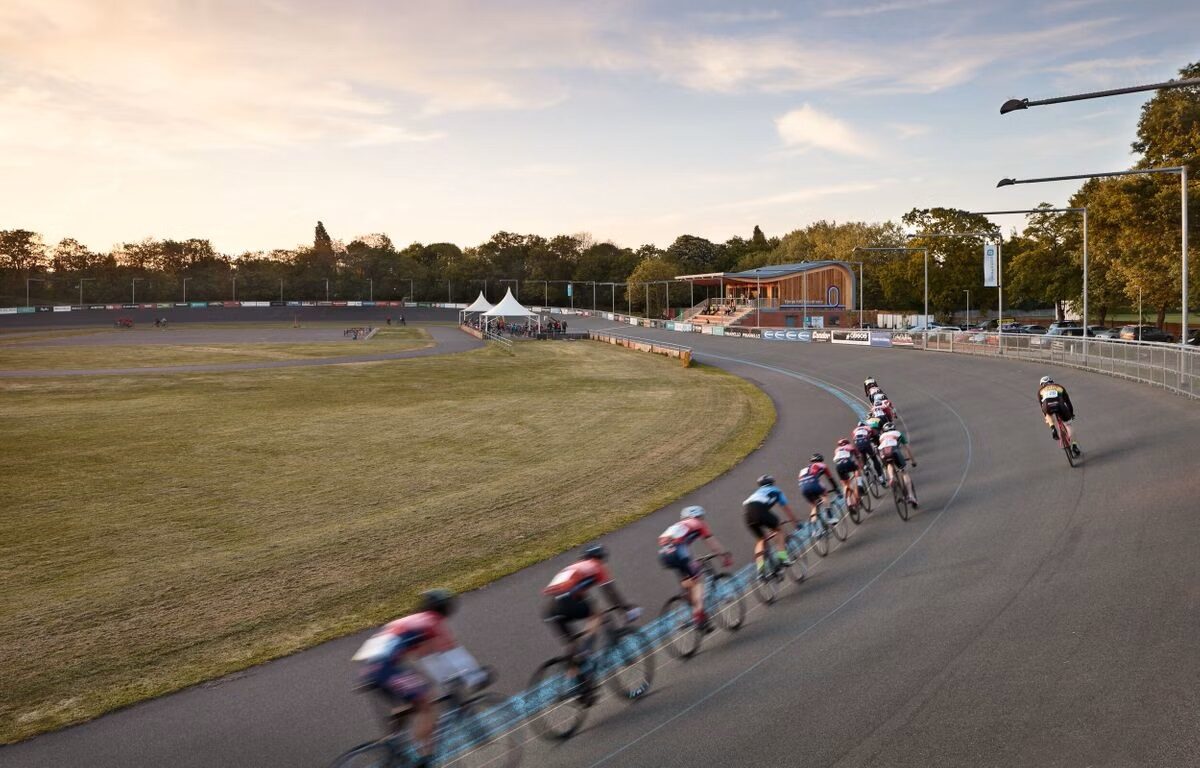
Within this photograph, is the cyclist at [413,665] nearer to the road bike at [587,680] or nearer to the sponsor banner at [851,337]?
the road bike at [587,680]

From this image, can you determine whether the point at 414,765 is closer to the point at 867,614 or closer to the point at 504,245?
the point at 867,614

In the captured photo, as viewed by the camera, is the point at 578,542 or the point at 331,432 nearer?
the point at 578,542

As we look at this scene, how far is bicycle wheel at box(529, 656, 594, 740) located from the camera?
827cm

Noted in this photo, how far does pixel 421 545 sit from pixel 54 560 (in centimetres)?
630

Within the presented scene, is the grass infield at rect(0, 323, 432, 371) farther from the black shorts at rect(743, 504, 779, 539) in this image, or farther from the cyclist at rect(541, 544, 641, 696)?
the cyclist at rect(541, 544, 641, 696)

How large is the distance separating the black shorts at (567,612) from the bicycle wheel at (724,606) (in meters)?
2.68

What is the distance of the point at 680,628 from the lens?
10461 millimetres

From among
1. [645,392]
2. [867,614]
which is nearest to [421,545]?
[867,614]

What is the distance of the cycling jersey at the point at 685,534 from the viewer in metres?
10.0

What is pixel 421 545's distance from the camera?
15.3m

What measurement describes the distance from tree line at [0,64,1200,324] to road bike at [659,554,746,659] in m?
54.0

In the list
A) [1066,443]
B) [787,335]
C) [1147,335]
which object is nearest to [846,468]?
[1066,443]

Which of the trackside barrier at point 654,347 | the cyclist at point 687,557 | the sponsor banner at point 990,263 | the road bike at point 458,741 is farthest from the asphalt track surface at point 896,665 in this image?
the trackside barrier at point 654,347

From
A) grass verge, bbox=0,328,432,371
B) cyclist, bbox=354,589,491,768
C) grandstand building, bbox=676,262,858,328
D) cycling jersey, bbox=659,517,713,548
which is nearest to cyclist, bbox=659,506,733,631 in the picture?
cycling jersey, bbox=659,517,713,548
